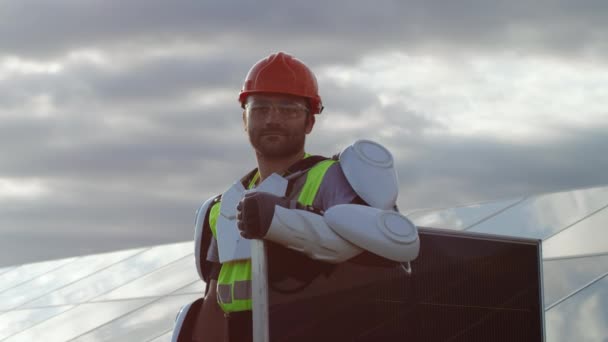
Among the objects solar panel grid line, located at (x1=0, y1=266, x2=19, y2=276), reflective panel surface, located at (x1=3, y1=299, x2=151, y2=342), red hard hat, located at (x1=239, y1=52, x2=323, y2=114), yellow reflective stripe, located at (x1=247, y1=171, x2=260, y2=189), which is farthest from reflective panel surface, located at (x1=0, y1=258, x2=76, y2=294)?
red hard hat, located at (x1=239, y1=52, x2=323, y2=114)

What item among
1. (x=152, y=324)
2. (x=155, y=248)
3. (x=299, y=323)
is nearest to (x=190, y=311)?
(x=299, y=323)

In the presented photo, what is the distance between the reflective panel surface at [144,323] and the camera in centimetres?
1018

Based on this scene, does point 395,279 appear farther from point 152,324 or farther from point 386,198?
point 152,324

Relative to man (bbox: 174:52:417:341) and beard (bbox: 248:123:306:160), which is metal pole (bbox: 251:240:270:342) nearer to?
man (bbox: 174:52:417:341)

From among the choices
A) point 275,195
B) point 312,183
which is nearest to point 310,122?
point 312,183

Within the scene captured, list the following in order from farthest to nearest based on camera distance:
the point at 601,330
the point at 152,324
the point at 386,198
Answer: the point at 152,324 < the point at 601,330 < the point at 386,198

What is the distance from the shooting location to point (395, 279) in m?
4.60

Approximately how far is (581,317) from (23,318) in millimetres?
7885

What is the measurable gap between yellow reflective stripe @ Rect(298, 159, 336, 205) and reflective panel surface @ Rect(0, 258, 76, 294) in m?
12.4

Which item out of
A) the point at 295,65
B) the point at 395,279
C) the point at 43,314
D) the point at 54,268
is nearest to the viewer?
the point at 295,65

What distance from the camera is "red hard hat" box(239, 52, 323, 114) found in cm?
419

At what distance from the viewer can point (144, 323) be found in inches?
416

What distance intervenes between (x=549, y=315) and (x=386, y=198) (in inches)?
160

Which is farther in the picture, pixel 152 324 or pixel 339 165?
pixel 152 324
